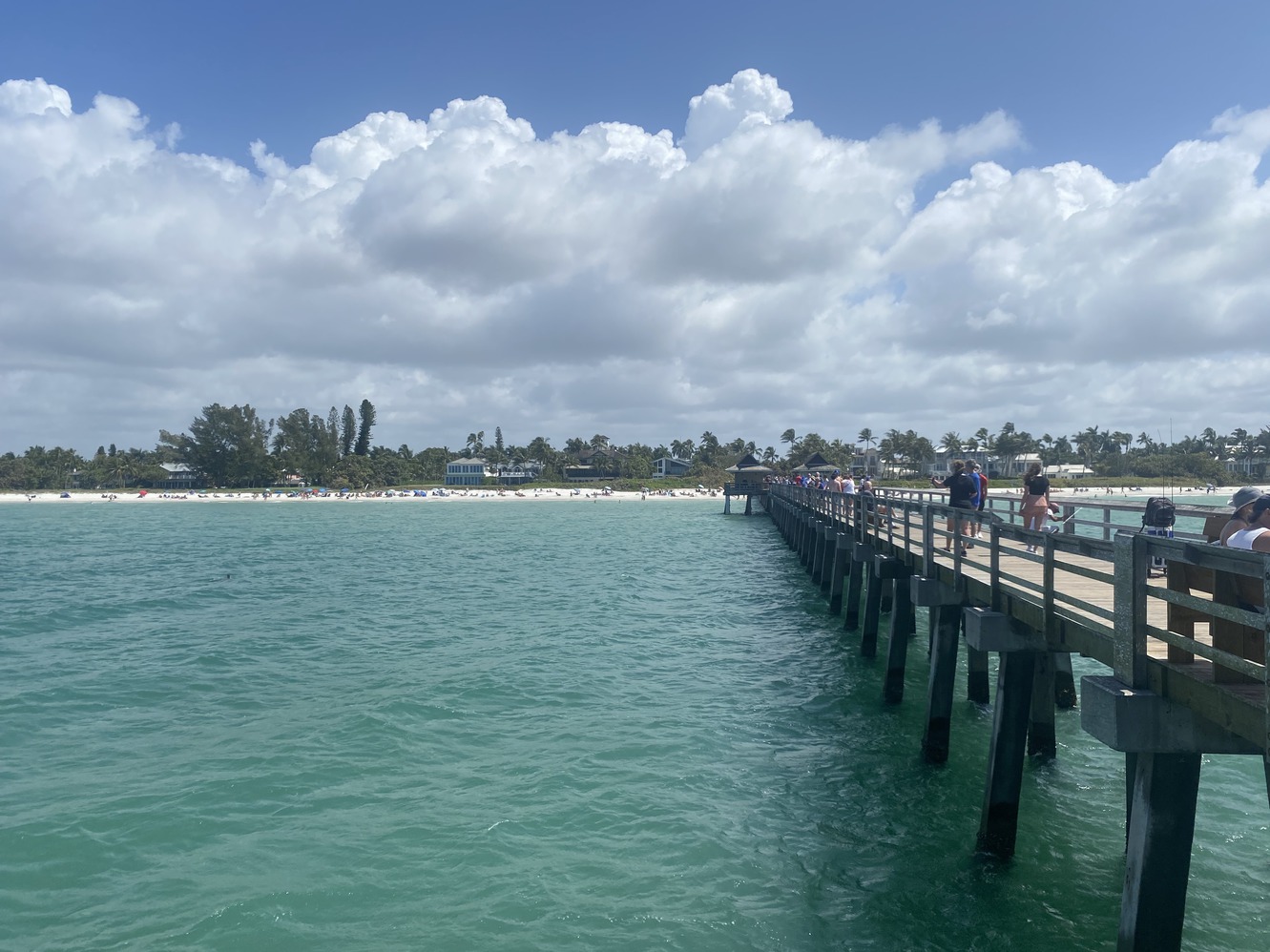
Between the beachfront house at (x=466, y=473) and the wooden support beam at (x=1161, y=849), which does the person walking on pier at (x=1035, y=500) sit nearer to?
the wooden support beam at (x=1161, y=849)

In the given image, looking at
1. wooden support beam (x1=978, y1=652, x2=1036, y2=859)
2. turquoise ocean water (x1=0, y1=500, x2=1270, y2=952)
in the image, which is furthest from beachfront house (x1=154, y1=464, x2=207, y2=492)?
wooden support beam (x1=978, y1=652, x2=1036, y2=859)

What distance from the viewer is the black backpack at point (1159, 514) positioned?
36.2ft

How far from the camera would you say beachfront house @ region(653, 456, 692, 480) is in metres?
176

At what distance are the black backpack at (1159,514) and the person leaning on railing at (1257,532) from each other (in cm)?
368

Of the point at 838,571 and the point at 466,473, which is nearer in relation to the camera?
the point at 838,571

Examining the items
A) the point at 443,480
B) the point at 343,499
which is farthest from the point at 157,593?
the point at 443,480

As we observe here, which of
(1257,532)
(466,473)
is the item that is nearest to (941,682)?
(1257,532)

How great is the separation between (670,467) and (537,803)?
166 m

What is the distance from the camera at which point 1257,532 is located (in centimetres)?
665

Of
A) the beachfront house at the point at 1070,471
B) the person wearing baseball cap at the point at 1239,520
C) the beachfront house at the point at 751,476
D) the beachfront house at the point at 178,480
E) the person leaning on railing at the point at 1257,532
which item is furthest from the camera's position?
the beachfront house at the point at 178,480

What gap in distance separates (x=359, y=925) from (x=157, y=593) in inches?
1077

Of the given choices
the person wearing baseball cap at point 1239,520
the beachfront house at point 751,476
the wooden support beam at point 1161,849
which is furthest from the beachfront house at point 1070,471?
the wooden support beam at point 1161,849

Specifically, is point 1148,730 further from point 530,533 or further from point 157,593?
point 530,533

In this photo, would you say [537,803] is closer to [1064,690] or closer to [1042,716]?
[1042,716]
